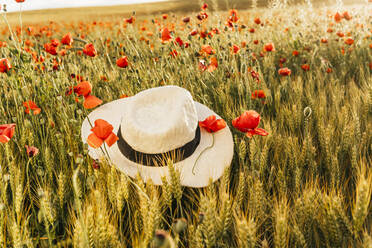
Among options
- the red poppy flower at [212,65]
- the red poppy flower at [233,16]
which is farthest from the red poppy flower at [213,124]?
the red poppy flower at [233,16]

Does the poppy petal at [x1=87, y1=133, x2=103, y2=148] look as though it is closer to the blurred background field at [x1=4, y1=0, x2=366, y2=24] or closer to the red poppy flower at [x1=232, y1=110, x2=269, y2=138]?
the red poppy flower at [x1=232, y1=110, x2=269, y2=138]

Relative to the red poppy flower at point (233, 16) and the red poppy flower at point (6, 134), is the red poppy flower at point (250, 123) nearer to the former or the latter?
the red poppy flower at point (6, 134)

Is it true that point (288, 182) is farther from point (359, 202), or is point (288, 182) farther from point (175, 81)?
point (175, 81)

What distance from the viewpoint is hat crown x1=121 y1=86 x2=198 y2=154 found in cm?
121

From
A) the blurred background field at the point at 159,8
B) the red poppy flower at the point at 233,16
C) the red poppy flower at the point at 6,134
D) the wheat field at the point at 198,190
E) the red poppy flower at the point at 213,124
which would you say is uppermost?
the blurred background field at the point at 159,8

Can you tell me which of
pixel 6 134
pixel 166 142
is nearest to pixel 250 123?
pixel 166 142

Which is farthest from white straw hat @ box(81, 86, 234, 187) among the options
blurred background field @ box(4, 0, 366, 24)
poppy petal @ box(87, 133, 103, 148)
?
blurred background field @ box(4, 0, 366, 24)

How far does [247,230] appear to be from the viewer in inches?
28.6

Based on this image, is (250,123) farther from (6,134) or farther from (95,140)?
(6,134)

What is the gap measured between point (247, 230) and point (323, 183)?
0.71m

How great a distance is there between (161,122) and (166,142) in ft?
0.37

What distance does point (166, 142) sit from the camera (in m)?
1.21

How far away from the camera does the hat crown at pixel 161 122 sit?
121 cm

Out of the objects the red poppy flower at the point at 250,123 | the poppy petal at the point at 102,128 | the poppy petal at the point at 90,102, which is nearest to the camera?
the poppy petal at the point at 102,128
